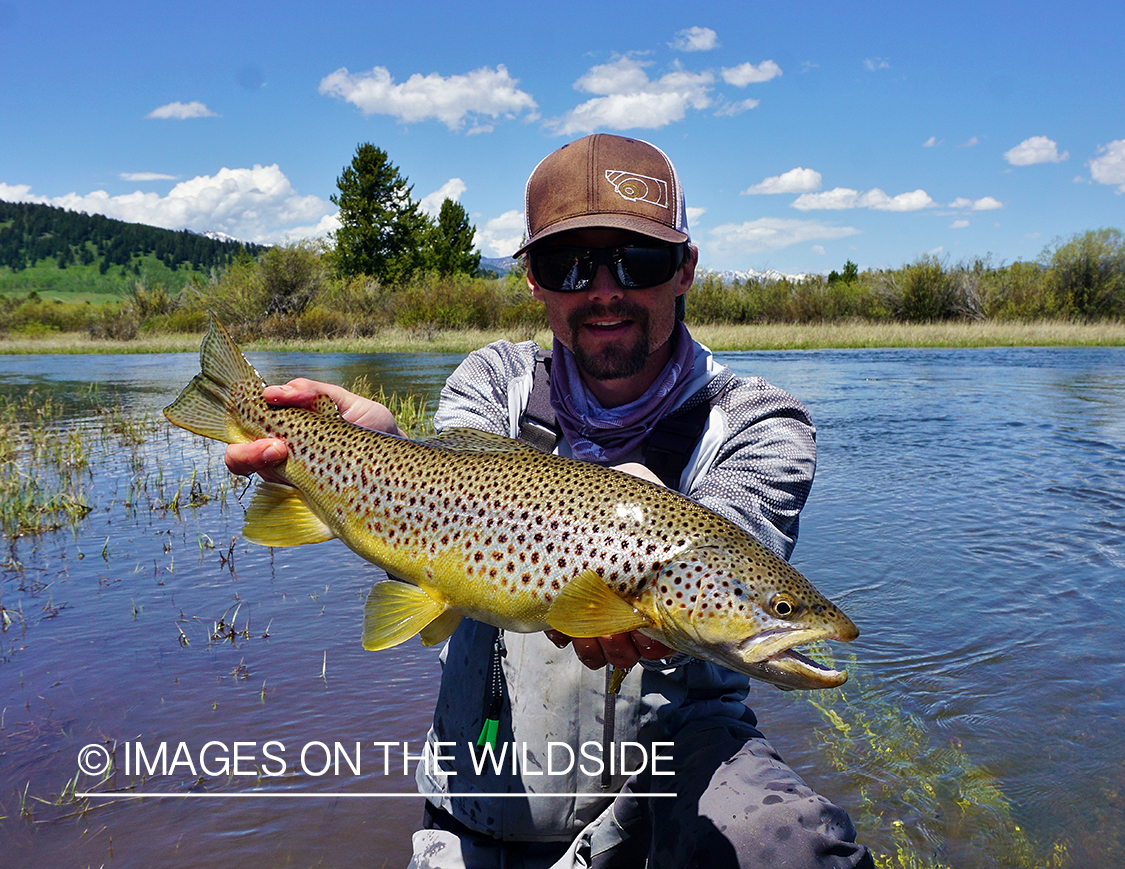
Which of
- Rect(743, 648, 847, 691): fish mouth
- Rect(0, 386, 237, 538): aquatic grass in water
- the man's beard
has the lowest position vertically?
Rect(0, 386, 237, 538): aquatic grass in water

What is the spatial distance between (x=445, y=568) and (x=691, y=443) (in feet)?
3.53

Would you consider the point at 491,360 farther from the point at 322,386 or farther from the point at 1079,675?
the point at 1079,675

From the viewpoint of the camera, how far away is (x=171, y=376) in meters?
25.2

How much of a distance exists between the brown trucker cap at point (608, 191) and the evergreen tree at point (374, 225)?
2204 inches

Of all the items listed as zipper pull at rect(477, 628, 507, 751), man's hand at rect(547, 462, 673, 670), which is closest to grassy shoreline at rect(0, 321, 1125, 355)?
zipper pull at rect(477, 628, 507, 751)

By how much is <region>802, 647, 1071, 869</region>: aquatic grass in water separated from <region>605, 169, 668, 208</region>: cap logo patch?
297cm

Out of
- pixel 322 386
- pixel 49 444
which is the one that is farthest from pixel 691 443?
pixel 49 444

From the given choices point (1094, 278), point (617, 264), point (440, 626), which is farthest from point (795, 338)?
point (440, 626)

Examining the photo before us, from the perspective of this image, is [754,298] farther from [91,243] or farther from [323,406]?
[91,243]

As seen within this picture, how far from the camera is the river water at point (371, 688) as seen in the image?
3.66 metres

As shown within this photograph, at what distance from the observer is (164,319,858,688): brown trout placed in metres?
2.20

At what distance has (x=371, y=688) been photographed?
490cm

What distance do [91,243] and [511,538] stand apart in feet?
700

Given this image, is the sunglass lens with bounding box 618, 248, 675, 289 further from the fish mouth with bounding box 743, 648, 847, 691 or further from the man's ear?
the fish mouth with bounding box 743, 648, 847, 691
